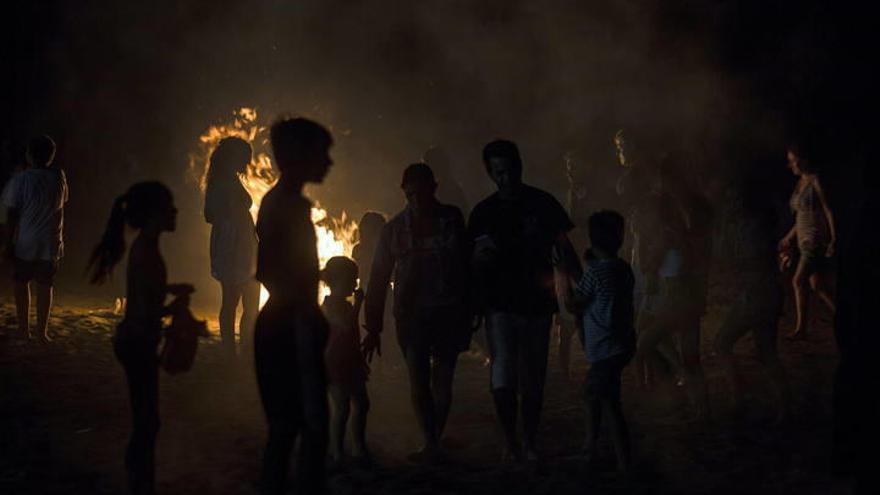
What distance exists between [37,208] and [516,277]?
655 cm

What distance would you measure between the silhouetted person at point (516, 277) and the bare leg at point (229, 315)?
4788 millimetres

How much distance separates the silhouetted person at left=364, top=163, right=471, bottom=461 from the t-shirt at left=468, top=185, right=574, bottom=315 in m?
0.25

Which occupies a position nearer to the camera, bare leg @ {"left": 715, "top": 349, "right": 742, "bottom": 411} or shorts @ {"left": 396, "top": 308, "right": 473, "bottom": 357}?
shorts @ {"left": 396, "top": 308, "right": 473, "bottom": 357}

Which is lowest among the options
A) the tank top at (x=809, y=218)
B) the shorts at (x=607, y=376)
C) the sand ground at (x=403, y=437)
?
the sand ground at (x=403, y=437)

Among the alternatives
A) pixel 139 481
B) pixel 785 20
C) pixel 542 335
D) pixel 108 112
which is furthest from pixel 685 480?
pixel 108 112

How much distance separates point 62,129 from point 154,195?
53.3 feet

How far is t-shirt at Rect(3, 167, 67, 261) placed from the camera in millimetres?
11367

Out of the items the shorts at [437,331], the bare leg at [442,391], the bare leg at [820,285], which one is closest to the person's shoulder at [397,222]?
the shorts at [437,331]

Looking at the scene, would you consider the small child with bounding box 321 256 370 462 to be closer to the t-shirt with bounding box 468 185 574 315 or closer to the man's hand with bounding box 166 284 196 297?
the t-shirt with bounding box 468 185 574 315

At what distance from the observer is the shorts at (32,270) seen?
11.6m

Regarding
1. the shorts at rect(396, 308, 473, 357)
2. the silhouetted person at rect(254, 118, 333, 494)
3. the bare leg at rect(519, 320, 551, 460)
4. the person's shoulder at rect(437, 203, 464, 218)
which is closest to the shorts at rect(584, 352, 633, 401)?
the bare leg at rect(519, 320, 551, 460)

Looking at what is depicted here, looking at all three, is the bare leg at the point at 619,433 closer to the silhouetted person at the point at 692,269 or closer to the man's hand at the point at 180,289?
the silhouetted person at the point at 692,269

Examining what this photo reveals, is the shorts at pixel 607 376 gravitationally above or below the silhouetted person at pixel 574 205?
below

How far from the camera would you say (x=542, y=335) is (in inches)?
281
